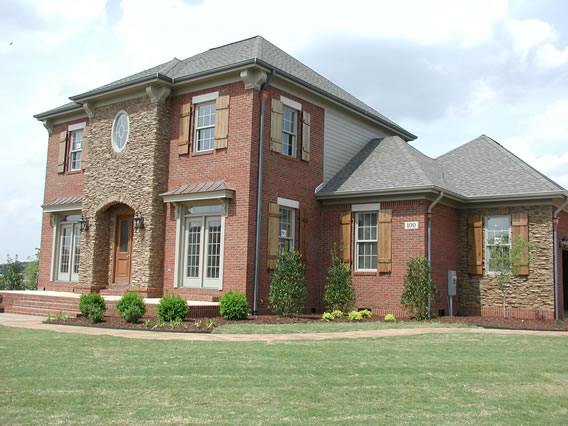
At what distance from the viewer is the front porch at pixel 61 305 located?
14.7 meters

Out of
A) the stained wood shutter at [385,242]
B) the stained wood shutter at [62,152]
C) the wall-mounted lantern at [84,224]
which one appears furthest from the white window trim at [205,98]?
the stained wood shutter at [62,152]

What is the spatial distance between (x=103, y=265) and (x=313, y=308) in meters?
6.88

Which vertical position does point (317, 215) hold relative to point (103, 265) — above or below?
above

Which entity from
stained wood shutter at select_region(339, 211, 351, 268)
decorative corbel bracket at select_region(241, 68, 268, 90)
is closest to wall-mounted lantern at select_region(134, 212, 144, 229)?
decorative corbel bracket at select_region(241, 68, 268, 90)

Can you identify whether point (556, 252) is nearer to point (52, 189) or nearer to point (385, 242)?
point (385, 242)

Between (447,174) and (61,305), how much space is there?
12766 mm

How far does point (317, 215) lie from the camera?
18.1m

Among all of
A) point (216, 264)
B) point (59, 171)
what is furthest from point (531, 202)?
point (59, 171)

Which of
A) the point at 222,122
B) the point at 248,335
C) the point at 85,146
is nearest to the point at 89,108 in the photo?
the point at 85,146

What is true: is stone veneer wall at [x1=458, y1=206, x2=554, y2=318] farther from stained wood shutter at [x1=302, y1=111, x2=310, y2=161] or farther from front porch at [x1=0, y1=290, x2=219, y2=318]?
front porch at [x1=0, y1=290, x2=219, y2=318]

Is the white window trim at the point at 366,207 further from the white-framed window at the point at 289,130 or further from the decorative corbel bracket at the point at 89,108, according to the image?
the decorative corbel bracket at the point at 89,108

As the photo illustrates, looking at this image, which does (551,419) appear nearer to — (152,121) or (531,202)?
(531,202)

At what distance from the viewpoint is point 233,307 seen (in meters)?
14.2

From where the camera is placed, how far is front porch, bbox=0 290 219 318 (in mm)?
14719
